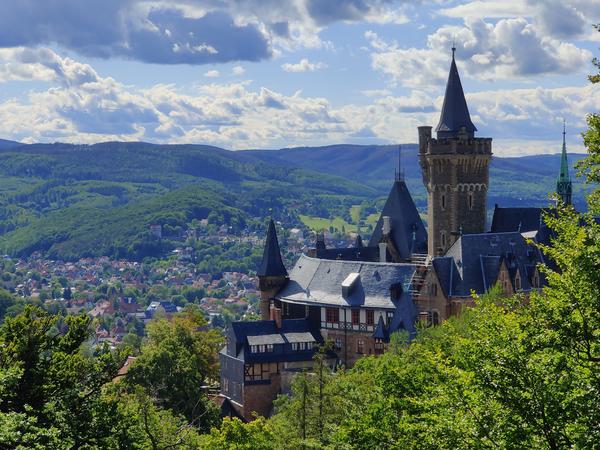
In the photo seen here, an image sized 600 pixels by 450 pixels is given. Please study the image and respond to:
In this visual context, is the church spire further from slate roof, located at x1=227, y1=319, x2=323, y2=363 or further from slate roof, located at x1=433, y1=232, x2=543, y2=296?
slate roof, located at x1=227, y1=319, x2=323, y2=363

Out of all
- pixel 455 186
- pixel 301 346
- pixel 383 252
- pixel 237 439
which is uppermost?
pixel 455 186

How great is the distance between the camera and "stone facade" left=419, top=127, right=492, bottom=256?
10019cm

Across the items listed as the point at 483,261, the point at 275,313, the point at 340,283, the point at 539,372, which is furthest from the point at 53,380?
the point at 275,313

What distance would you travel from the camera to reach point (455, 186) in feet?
330

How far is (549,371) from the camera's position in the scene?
82.5 feet

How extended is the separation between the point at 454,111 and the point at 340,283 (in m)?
20.0

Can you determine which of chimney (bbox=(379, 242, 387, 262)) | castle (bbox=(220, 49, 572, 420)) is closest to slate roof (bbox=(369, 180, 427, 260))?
castle (bbox=(220, 49, 572, 420))

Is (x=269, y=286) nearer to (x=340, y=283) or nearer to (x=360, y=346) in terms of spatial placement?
(x=340, y=283)

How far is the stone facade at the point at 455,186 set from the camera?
100m

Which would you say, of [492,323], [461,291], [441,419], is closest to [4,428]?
[441,419]

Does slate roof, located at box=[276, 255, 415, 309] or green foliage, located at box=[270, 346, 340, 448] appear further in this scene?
slate roof, located at box=[276, 255, 415, 309]

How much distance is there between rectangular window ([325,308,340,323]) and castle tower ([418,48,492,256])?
477 inches

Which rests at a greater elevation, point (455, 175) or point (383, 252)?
point (455, 175)

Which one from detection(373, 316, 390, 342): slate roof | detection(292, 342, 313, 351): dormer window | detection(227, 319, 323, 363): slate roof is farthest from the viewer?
detection(292, 342, 313, 351): dormer window
